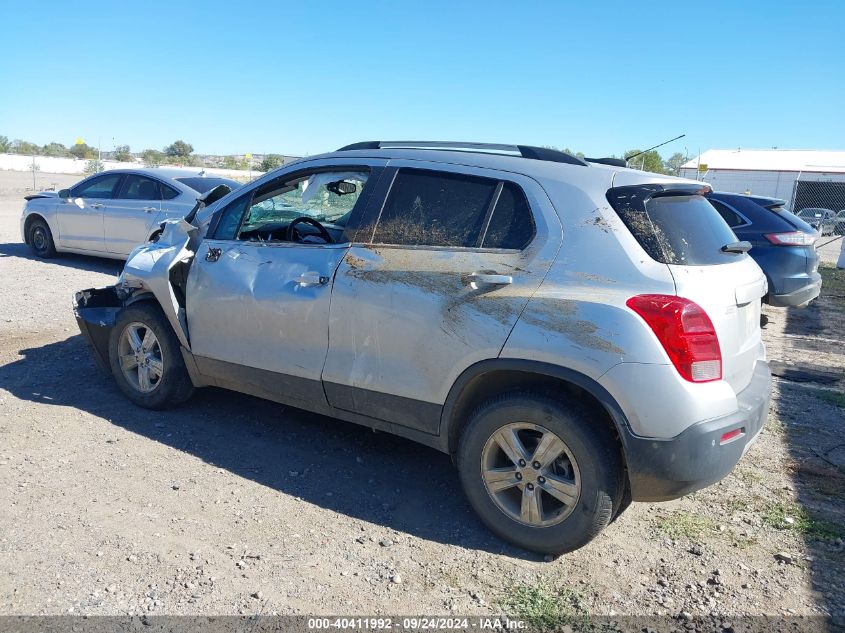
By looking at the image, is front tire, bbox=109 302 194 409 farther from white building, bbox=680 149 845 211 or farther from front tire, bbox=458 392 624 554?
white building, bbox=680 149 845 211

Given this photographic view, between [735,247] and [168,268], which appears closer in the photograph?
[735,247]

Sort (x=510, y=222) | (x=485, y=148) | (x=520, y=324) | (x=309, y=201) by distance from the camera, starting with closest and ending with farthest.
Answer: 1. (x=520, y=324)
2. (x=510, y=222)
3. (x=485, y=148)
4. (x=309, y=201)

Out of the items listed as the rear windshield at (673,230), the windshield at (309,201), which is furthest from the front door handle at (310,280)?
A: the rear windshield at (673,230)

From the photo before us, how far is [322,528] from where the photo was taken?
3596 mm

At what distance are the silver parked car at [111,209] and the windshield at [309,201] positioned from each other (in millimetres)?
5248

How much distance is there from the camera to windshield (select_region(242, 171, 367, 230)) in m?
4.59

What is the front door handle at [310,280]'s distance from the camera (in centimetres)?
400

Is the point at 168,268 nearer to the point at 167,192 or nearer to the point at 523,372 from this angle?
the point at 523,372

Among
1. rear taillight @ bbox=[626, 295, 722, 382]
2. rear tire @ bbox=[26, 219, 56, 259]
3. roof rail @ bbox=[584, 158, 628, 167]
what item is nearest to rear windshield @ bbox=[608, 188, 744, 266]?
rear taillight @ bbox=[626, 295, 722, 382]

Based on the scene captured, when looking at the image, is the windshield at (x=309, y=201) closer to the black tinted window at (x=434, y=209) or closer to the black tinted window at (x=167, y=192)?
the black tinted window at (x=434, y=209)

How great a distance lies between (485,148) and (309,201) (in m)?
1.45

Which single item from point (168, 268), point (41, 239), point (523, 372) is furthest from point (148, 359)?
point (41, 239)

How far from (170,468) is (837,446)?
454 centimetres

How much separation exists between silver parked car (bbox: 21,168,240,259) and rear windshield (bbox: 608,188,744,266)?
24.8ft
